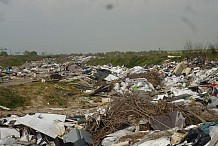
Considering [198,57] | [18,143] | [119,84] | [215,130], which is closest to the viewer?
[215,130]

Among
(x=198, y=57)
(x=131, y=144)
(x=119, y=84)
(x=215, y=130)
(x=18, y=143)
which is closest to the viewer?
(x=215, y=130)

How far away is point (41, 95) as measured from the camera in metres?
14.2

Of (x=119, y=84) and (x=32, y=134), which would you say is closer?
(x=32, y=134)

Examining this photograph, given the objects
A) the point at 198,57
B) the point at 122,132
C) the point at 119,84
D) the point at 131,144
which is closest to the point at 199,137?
the point at 131,144

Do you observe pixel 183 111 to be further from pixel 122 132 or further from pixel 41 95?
pixel 41 95

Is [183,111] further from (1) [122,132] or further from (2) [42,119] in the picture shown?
(2) [42,119]

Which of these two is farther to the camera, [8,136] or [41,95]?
[41,95]

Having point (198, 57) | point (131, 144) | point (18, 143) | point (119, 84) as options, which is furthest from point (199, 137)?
point (198, 57)

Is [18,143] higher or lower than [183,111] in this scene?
lower

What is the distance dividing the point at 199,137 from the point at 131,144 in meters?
1.43

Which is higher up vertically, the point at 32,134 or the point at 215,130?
the point at 215,130

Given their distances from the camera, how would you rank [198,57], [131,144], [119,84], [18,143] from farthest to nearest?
[198,57] < [119,84] < [18,143] < [131,144]

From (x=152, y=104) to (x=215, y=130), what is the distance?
9.40 feet

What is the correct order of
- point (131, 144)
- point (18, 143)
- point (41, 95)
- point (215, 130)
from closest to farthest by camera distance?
point (215, 130), point (131, 144), point (18, 143), point (41, 95)
